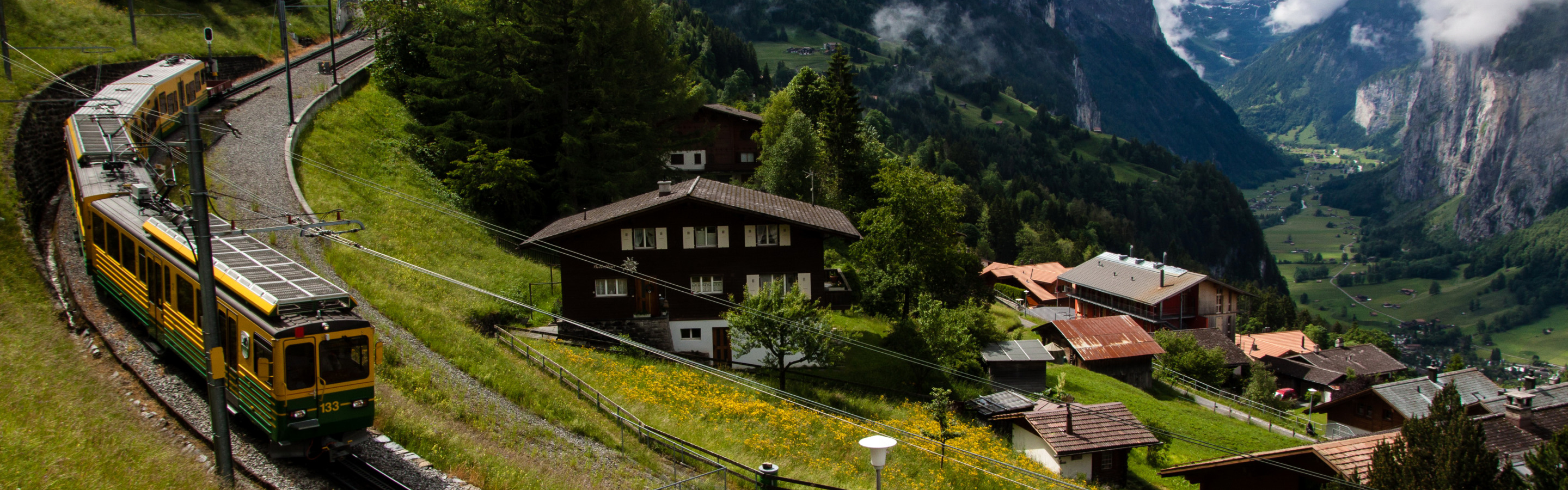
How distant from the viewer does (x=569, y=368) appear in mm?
25406

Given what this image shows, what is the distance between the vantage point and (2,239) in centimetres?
2178

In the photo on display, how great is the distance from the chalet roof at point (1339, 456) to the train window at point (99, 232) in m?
27.5

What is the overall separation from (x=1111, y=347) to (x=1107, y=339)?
1390 millimetres

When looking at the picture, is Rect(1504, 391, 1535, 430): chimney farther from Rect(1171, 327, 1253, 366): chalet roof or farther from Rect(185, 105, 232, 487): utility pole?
Rect(185, 105, 232, 487): utility pole

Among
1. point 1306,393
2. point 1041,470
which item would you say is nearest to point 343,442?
point 1041,470

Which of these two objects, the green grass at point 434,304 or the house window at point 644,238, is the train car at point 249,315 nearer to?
the green grass at point 434,304

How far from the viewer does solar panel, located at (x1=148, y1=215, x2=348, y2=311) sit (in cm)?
1448

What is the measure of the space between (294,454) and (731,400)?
12.6 metres

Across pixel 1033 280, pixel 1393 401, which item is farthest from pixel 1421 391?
pixel 1033 280

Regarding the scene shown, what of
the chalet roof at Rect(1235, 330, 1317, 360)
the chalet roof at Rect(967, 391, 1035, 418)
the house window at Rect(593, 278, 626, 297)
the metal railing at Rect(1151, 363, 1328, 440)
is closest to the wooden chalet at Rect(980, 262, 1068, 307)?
the chalet roof at Rect(1235, 330, 1317, 360)

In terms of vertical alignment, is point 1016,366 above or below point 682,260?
below

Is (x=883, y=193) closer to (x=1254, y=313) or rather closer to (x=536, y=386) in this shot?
(x=536, y=386)

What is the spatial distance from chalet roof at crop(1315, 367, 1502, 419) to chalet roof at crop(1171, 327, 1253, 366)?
39.5 feet

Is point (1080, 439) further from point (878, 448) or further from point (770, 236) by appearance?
point (878, 448)
